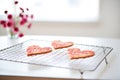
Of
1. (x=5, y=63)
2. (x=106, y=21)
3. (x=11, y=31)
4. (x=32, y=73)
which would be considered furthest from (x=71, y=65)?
(x=106, y=21)

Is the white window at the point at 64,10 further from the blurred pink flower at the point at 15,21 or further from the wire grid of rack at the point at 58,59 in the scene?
the wire grid of rack at the point at 58,59

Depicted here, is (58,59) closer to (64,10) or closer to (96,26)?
(96,26)

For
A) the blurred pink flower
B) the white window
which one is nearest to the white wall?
the white window

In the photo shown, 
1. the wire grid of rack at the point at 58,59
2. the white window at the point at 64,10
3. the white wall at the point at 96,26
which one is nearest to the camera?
the wire grid of rack at the point at 58,59

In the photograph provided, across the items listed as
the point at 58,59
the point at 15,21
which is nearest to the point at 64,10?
the point at 15,21

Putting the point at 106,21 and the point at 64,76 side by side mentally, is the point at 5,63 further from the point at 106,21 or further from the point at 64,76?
the point at 106,21

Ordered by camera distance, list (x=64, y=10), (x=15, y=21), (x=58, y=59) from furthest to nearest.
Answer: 1. (x=64, y=10)
2. (x=15, y=21)
3. (x=58, y=59)

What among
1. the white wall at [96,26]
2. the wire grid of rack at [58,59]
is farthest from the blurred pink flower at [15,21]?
the white wall at [96,26]
